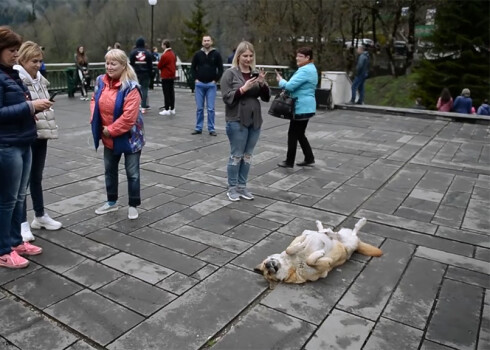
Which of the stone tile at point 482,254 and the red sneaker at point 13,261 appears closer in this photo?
the red sneaker at point 13,261

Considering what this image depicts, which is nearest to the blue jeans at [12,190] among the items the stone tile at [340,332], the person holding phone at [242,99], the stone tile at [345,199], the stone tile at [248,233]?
the stone tile at [248,233]

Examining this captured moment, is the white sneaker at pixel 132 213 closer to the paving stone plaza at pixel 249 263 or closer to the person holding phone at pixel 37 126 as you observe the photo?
the paving stone plaza at pixel 249 263

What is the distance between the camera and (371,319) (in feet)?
9.57

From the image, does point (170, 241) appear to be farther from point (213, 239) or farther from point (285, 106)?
point (285, 106)

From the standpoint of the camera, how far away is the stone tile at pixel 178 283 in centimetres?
321

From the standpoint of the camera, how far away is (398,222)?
15.1 feet

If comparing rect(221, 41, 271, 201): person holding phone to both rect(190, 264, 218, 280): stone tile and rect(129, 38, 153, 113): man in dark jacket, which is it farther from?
rect(129, 38, 153, 113): man in dark jacket

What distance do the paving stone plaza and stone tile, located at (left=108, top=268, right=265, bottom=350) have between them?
0.04 feet

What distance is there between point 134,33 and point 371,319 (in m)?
55.3

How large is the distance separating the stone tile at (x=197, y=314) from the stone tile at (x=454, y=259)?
1555 millimetres

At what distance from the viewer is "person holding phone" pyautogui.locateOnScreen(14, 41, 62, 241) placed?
141 inches

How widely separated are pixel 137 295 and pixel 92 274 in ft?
1.57

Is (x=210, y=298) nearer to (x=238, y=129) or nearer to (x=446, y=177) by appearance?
(x=238, y=129)

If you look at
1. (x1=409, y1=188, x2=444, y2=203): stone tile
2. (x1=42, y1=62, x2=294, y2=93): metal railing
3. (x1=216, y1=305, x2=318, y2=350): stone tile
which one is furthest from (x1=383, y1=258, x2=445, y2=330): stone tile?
→ (x1=42, y1=62, x2=294, y2=93): metal railing
